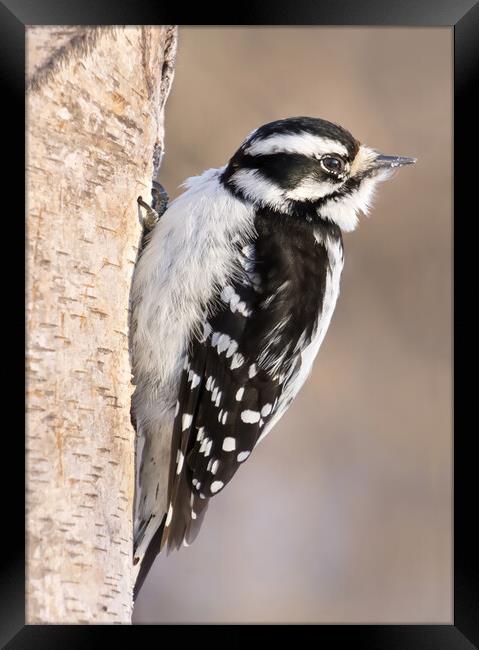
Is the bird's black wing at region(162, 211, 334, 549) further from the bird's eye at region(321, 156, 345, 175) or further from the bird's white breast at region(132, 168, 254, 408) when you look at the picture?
the bird's eye at region(321, 156, 345, 175)

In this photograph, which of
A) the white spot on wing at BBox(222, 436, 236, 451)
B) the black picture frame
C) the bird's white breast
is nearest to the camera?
the black picture frame

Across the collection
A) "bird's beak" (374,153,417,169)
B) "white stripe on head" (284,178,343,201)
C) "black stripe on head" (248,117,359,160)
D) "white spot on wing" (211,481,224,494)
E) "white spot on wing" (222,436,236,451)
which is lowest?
"white spot on wing" (211,481,224,494)

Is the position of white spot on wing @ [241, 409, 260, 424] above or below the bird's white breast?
below

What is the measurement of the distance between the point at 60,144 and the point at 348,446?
194 centimetres

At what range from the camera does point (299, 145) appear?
2.64 meters

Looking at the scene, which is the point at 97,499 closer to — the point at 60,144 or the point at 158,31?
the point at 60,144

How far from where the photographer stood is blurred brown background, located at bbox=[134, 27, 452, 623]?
110 inches

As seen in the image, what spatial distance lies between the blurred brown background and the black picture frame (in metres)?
0.08

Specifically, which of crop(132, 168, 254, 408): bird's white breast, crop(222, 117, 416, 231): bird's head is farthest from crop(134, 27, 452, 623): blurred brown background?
crop(132, 168, 254, 408): bird's white breast

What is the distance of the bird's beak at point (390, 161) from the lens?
2.78 metres

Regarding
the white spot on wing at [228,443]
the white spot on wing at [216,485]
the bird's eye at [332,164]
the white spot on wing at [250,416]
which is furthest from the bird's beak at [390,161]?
the white spot on wing at [216,485]
